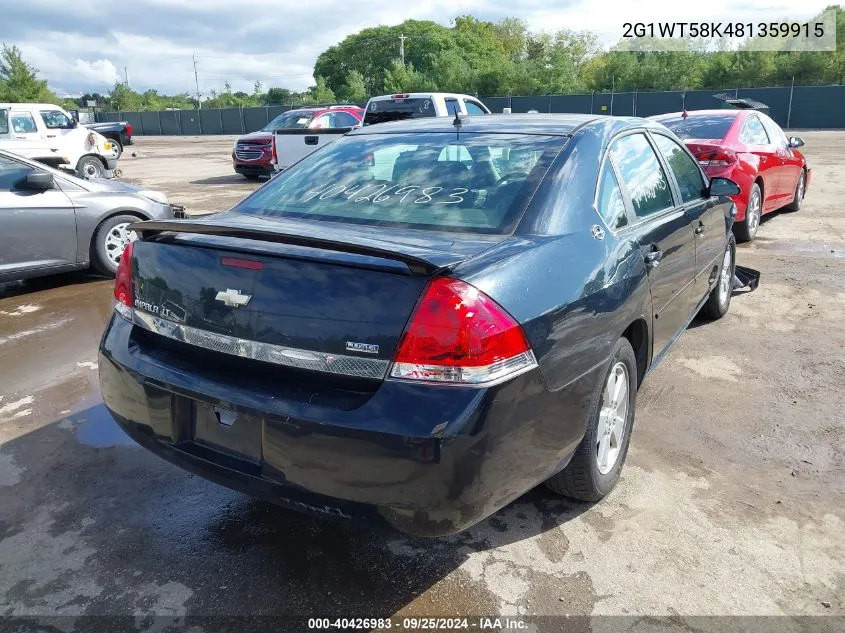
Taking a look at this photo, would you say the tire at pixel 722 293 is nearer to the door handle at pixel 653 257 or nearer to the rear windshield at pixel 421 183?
the door handle at pixel 653 257

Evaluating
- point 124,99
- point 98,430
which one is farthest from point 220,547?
point 124,99

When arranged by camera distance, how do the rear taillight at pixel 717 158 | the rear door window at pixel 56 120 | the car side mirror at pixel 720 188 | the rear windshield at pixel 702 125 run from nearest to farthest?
the car side mirror at pixel 720 188 → the rear taillight at pixel 717 158 → the rear windshield at pixel 702 125 → the rear door window at pixel 56 120

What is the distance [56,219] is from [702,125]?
23.1 ft

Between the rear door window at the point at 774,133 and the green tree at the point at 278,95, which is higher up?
the green tree at the point at 278,95

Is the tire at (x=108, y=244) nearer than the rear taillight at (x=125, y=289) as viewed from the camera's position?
No

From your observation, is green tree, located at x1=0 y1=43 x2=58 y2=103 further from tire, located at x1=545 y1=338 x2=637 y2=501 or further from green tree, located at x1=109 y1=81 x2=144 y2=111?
tire, located at x1=545 y1=338 x2=637 y2=501

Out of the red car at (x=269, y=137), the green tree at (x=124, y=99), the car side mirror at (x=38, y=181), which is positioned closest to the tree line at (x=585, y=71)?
the green tree at (x=124, y=99)

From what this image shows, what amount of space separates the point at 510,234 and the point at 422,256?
52cm

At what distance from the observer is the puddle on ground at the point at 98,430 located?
361 centimetres

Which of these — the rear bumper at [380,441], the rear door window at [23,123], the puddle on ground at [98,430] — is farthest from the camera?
the rear door window at [23,123]

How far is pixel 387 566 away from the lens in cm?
260

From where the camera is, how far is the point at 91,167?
662 inches

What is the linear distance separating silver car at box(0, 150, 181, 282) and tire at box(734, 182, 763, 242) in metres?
6.24

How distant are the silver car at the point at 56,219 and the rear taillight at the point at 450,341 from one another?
5221 mm
